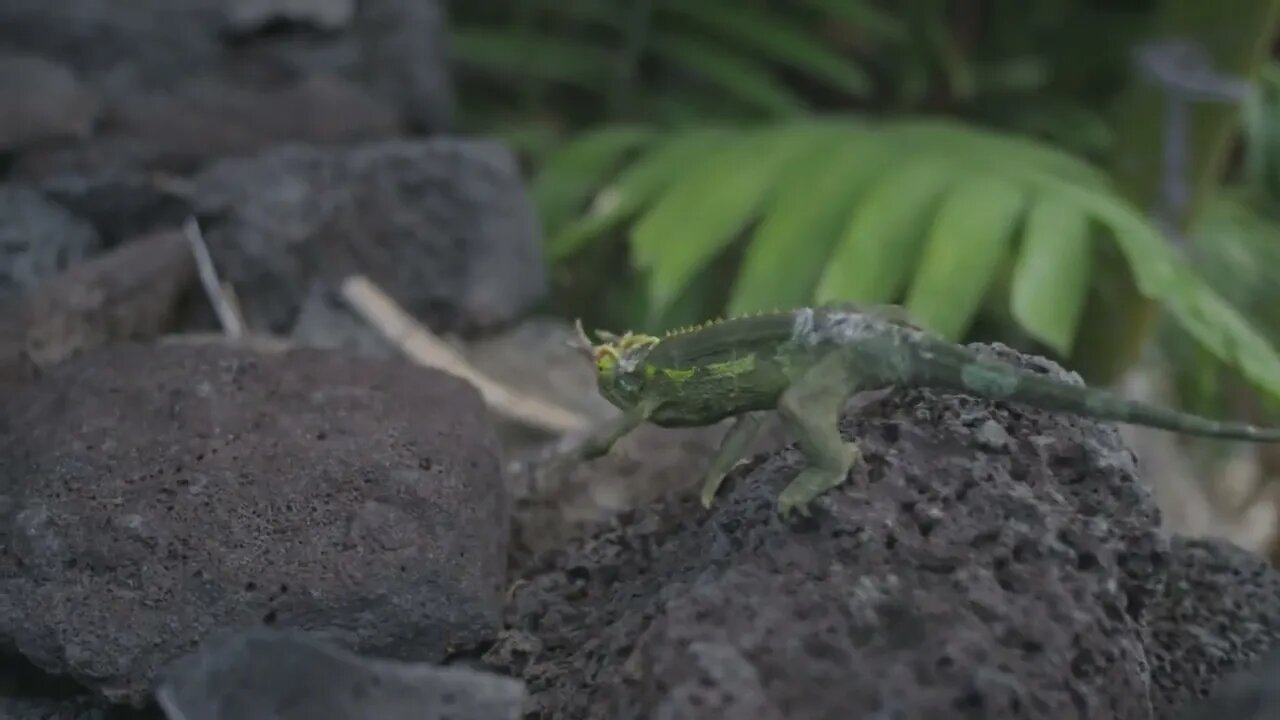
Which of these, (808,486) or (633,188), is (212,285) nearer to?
(633,188)

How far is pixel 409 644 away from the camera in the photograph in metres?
1.47

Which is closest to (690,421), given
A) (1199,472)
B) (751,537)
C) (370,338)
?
(751,537)

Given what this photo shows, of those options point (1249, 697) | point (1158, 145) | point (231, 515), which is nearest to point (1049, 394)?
point (1249, 697)

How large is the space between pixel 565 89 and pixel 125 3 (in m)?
1.50

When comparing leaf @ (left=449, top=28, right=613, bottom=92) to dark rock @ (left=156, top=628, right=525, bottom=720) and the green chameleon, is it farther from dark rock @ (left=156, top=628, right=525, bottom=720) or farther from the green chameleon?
dark rock @ (left=156, top=628, right=525, bottom=720)

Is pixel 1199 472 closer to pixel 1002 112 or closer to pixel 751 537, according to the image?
pixel 1002 112

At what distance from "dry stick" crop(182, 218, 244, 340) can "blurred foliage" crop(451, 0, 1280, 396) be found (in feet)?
2.85

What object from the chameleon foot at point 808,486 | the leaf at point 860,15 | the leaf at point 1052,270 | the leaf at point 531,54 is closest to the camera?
the chameleon foot at point 808,486

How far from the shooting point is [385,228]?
266 cm

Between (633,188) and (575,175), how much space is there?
32cm

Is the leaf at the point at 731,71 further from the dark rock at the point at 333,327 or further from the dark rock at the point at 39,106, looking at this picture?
the dark rock at the point at 39,106

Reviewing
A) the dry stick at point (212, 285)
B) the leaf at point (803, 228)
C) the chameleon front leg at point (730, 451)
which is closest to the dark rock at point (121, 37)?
the dry stick at point (212, 285)

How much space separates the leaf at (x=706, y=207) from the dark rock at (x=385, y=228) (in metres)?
0.34

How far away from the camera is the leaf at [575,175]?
317 centimetres
